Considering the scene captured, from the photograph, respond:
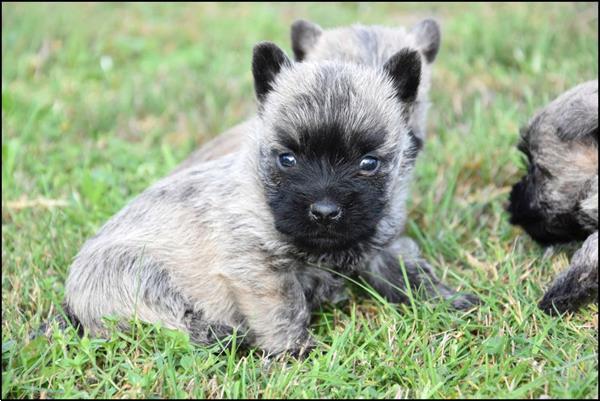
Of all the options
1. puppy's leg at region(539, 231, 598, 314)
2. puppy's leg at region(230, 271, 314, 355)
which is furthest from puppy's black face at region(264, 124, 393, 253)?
puppy's leg at region(539, 231, 598, 314)

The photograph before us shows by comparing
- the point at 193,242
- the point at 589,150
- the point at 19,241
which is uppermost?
the point at 589,150

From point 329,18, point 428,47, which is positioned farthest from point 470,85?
point 329,18

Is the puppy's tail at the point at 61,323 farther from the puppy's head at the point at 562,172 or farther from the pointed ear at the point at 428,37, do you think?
the pointed ear at the point at 428,37

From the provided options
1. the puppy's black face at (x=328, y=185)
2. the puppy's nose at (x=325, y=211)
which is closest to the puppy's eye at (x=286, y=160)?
the puppy's black face at (x=328, y=185)

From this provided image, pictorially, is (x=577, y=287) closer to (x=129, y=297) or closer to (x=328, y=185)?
(x=328, y=185)

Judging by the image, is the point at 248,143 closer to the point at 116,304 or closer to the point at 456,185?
the point at 116,304

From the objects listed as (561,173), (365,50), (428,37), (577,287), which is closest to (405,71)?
(561,173)

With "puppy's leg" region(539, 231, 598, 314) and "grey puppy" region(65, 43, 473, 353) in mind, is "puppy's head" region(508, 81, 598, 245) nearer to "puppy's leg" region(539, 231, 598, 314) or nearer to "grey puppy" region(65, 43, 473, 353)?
"puppy's leg" region(539, 231, 598, 314)
